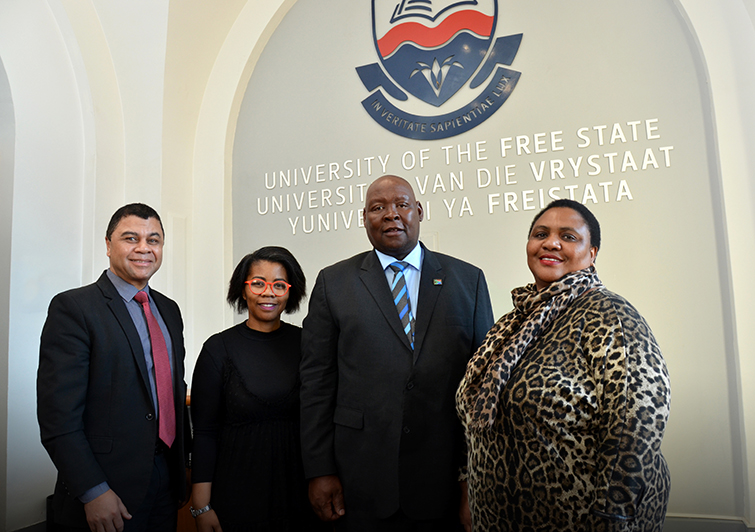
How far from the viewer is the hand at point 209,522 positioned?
210cm

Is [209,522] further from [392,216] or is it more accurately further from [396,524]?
[392,216]

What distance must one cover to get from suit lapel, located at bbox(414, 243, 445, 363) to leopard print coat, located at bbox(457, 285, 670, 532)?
42cm

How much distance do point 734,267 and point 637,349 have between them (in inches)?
75.5

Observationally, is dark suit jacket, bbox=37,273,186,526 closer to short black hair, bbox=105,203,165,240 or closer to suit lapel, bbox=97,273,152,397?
suit lapel, bbox=97,273,152,397

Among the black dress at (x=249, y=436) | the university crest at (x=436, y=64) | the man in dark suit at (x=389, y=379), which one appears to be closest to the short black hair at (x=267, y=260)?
the black dress at (x=249, y=436)

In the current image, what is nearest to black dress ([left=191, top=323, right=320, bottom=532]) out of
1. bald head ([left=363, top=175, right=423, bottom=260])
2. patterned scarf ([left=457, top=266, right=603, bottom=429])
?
bald head ([left=363, top=175, right=423, bottom=260])

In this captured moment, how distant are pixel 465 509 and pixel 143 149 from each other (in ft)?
11.2

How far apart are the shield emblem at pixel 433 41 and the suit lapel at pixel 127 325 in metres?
2.35

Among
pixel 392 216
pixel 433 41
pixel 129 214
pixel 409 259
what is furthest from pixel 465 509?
pixel 433 41

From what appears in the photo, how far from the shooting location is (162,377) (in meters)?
2.17

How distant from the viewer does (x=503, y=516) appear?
162cm

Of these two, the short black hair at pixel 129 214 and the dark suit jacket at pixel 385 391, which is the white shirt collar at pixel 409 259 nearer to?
the dark suit jacket at pixel 385 391

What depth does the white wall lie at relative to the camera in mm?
3033

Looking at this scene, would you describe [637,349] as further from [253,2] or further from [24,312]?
[253,2]
